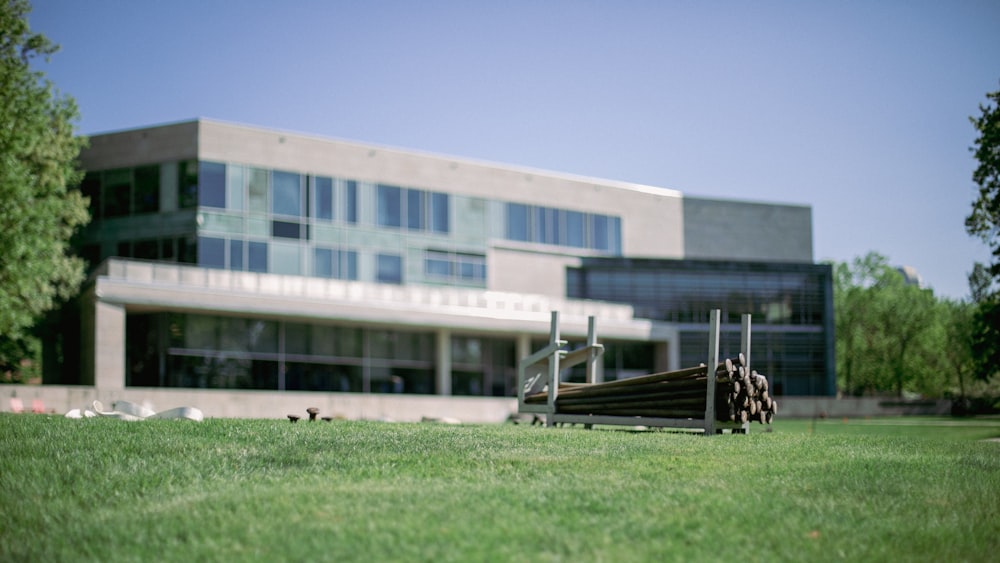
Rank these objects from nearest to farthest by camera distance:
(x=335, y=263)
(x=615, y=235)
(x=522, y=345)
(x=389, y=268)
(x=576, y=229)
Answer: (x=335, y=263) < (x=389, y=268) < (x=522, y=345) < (x=576, y=229) < (x=615, y=235)

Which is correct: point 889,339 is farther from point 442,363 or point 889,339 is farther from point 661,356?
point 442,363

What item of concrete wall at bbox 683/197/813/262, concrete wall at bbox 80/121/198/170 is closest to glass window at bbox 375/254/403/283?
concrete wall at bbox 80/121/198/170

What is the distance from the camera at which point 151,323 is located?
135 ft

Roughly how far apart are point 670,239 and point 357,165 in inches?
849

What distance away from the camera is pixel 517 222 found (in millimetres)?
55312

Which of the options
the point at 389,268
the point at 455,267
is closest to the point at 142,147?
the point at 389,268

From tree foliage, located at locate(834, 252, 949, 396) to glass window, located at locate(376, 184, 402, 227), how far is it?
40.2m

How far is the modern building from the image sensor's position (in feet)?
136

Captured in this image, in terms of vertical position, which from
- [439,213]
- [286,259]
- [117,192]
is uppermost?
[117,192]

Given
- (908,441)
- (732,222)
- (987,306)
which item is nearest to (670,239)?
(732,222)

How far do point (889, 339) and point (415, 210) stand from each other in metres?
41.8

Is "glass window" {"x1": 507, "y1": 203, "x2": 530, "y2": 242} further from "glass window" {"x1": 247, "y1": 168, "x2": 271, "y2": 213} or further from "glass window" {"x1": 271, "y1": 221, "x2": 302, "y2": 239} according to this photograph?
"glass window" {"x1": 247, "y1": 168, "x2": 271, "y2": 213}

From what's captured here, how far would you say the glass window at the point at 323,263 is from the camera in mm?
47562

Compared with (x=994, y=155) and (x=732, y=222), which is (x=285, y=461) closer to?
(x=994, y=155)
